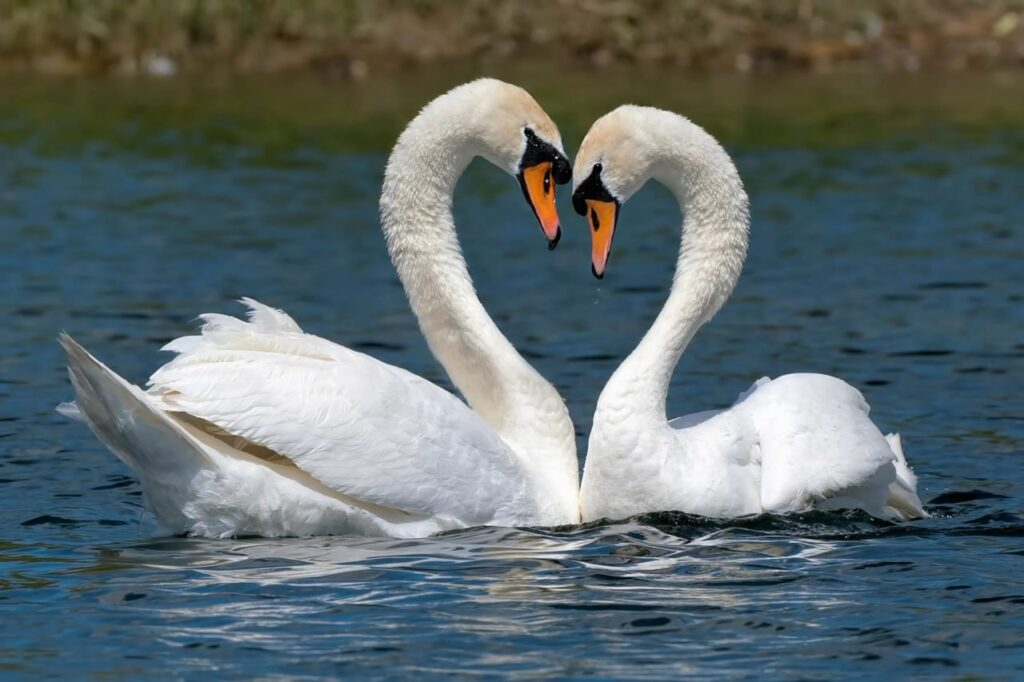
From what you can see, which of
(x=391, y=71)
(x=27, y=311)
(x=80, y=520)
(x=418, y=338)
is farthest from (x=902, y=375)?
(x=391, y=71)

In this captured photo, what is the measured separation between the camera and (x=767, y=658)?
6.29 meters

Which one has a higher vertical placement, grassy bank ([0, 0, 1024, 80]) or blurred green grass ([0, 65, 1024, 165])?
grassy bank ([0, 0, 1024, 80])

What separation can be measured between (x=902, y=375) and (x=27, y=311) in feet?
19.4

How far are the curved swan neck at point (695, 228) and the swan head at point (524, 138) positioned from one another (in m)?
0.47

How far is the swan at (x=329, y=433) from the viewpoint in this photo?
7.45 m

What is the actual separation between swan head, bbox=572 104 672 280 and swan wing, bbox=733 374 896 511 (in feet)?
3.10

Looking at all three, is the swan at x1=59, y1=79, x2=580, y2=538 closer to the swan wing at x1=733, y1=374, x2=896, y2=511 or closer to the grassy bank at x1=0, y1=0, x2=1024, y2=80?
the swan wing at x1=733, y1=374, x2=896, y2=511

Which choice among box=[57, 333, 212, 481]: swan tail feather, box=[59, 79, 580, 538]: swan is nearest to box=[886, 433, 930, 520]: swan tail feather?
box=[59, 79, 580, 538]: swan

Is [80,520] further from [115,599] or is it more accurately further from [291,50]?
[291,50]

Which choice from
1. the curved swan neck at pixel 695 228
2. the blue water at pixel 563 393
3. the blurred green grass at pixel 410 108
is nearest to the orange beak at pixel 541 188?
the curved swan neck at pixel 695 228

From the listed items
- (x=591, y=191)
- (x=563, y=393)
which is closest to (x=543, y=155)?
(x=591, y=191)

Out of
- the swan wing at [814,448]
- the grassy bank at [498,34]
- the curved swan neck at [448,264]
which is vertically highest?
the grassy bank at [498,34]

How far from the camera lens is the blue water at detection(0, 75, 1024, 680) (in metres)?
6.48

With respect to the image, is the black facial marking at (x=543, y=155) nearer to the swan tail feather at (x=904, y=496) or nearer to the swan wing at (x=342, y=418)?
the swan wing at (x=342, y=418)
